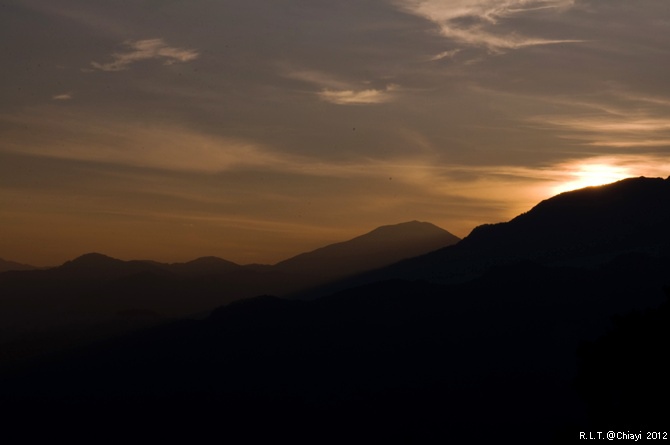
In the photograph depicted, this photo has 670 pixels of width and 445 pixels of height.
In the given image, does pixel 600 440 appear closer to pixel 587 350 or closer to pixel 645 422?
pixel 645 422

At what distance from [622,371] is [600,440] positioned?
9523 mm

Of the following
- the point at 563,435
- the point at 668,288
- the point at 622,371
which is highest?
the point at 668,288

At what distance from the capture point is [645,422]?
205 ft

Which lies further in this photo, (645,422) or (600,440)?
(645,422)

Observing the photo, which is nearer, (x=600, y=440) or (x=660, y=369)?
(x=600, y=440)

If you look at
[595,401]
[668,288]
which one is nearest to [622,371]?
[595,401]

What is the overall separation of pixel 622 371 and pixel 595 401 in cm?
308

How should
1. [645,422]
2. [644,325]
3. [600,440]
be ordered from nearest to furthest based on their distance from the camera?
[600,440], [645,422], [644,325]

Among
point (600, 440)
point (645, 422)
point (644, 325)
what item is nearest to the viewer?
point (600, 440)

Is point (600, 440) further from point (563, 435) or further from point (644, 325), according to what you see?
point (644, 325)

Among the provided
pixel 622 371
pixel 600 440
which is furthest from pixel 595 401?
pixel 600 440

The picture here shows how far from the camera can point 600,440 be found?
191ft

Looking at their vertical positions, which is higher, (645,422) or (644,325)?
(644,325)

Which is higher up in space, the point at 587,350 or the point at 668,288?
the point at 668,288
